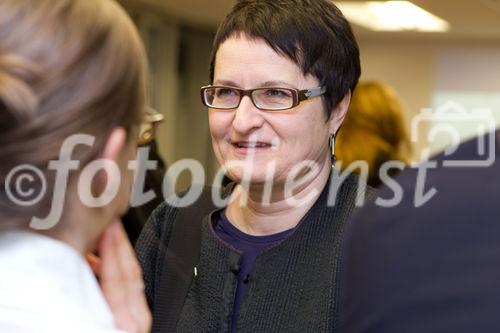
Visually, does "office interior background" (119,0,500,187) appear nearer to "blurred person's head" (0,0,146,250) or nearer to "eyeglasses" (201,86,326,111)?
"eyeglasses" (201,86,326,111)

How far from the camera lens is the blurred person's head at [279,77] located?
163 centimetres

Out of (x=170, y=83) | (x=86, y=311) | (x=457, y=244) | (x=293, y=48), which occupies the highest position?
(x=293, y=48)

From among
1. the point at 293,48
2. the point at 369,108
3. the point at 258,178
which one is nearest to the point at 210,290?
the point at 258,178

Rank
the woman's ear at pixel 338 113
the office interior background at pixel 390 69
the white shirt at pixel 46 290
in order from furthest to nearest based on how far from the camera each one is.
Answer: the office interior background at pixel 390 69
the woman's ear at pixel 338 113
the white shirt at pixel 46 290

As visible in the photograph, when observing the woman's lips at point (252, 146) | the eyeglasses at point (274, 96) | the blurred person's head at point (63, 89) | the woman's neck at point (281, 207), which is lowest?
the woman's neck at point (281, 207)

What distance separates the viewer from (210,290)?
161 cm

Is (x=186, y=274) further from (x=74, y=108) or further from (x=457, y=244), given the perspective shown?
(x=457, y=244)

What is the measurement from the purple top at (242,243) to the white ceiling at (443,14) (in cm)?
475

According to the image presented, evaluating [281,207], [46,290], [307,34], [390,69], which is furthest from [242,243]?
[390,69]

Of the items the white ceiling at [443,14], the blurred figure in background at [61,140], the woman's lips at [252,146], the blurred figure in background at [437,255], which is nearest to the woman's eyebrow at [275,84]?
the woman's lips at [252,146]

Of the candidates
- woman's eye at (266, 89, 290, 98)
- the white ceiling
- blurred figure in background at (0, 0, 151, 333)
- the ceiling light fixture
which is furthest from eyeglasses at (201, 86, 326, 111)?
the ceiling light fixture

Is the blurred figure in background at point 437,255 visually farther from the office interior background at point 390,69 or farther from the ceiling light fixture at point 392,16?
the office interior background at point 390,69

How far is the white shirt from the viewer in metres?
0.84

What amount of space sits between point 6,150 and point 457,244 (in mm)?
461
